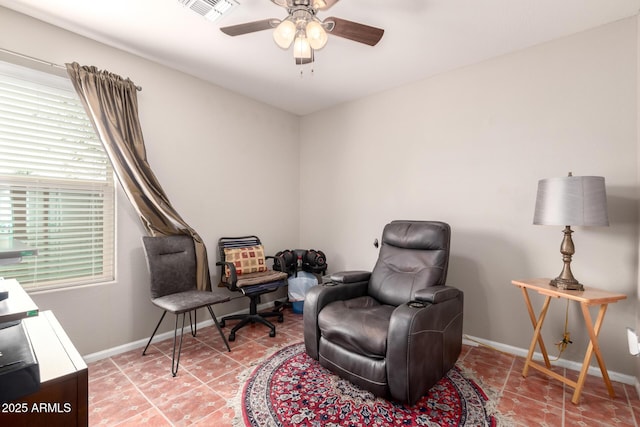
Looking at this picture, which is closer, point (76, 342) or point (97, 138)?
point (76, 342)

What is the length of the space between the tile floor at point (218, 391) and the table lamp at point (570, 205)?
74 centimetres

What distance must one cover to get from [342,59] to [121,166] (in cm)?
215

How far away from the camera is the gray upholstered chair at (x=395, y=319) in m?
1.76

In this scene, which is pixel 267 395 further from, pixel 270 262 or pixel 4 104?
pixel 4 104

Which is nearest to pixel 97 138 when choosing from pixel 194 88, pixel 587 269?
pixel 194 88

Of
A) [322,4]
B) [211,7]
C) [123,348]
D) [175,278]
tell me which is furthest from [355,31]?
[123,348]

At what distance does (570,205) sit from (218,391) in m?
2.65

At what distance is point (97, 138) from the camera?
2521 millimetres

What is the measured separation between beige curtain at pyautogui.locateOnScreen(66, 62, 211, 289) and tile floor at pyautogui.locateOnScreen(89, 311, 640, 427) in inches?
44.4

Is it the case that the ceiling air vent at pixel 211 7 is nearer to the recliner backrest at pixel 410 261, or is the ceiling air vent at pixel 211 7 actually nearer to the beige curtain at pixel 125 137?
the beige curtain at pixel 125 137

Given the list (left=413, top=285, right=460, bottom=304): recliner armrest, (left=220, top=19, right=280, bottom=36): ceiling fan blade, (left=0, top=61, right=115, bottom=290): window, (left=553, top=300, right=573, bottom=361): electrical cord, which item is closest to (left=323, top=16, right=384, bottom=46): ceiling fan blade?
(left=220, top=19, right=280, bottom=36): ceiling fan blade

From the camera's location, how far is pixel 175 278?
2.69 meters

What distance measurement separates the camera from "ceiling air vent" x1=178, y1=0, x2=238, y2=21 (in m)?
1.96

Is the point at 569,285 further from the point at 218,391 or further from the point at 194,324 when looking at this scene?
the point at 194,324
